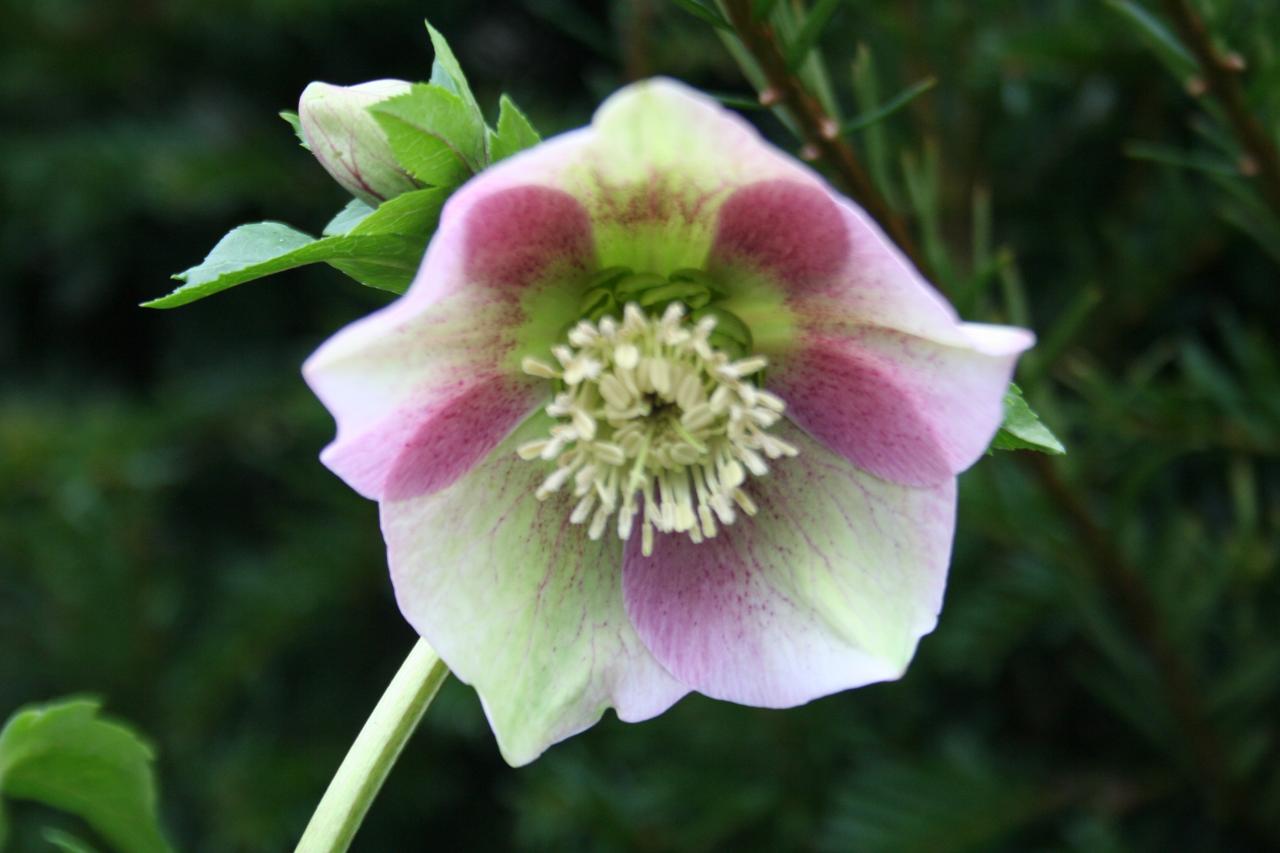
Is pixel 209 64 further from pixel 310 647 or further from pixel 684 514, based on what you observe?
pixel 684 514

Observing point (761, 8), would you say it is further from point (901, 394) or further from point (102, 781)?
point (102, 781)

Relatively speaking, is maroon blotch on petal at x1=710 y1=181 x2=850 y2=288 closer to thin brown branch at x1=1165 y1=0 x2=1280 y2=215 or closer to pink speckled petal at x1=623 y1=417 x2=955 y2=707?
pink speckled petal at x1=623 y1=417 x2=955 y2=707

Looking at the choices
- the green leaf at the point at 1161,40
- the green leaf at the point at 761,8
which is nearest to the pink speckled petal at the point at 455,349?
the green leaf at the point at 761,8

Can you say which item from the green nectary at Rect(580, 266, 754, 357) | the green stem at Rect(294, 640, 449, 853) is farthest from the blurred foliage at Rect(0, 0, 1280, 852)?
the green stem at Rect(294, 640, 449, 853)

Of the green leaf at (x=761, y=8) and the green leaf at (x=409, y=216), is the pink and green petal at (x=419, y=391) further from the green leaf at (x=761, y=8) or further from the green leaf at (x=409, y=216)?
the green leaf at (x=761, y=8)

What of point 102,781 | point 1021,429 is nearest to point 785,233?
point 1021,429

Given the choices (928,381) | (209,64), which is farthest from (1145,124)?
(209,64)
